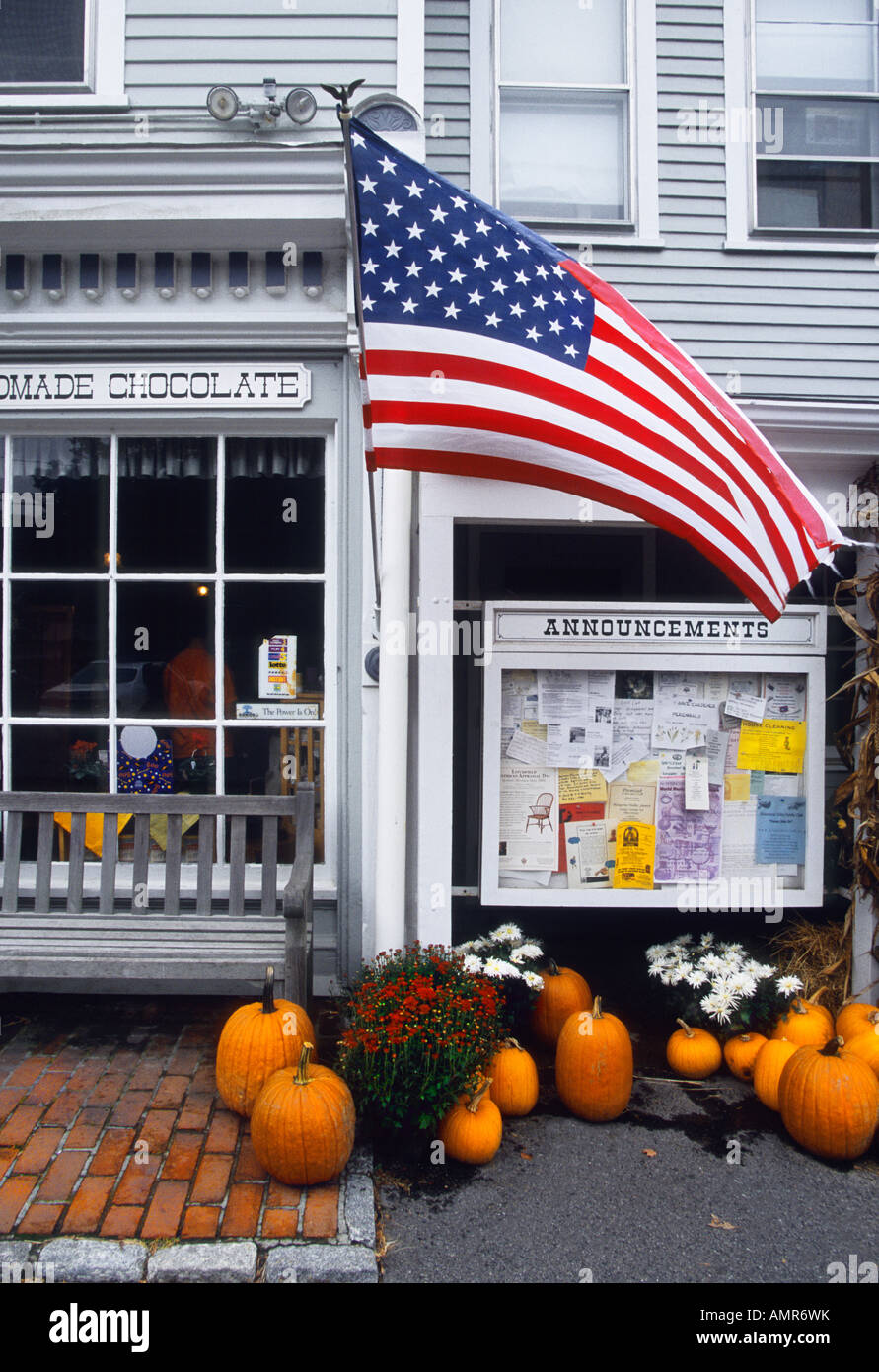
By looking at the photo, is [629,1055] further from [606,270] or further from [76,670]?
[606,270]

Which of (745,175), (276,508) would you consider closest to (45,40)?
(276,508)

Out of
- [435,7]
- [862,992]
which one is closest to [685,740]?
[862,992]

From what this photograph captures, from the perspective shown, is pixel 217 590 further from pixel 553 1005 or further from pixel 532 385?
pixel 553 1005

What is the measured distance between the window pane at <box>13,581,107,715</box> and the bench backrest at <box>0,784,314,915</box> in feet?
2.31

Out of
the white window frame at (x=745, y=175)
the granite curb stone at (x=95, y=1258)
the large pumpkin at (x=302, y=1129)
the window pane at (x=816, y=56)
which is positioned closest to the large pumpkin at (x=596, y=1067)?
the large pumpkin at (x=302, y=1129)

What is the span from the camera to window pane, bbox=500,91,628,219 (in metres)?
5.38

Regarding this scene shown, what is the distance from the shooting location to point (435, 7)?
5234 millimetres

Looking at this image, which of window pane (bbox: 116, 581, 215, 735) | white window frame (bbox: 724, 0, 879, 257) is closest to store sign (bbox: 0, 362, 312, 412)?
window pane (bbox: 116, 581, 215, 735)

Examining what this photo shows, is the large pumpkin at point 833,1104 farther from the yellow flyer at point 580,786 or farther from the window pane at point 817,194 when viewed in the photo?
the window pane at point 817,194

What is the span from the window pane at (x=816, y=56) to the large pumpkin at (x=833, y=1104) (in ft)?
17.0

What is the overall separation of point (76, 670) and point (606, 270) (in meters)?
3.58
